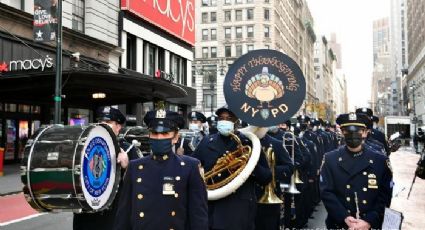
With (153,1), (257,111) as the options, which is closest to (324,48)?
(153,1)

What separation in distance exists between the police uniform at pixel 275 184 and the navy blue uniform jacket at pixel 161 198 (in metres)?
2.33

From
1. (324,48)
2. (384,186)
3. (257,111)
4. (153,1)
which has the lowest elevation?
(384,186)

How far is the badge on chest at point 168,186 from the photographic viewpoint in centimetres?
388

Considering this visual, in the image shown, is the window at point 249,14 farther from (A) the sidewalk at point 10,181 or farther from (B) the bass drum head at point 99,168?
(B) the bass drum head at point 99,168

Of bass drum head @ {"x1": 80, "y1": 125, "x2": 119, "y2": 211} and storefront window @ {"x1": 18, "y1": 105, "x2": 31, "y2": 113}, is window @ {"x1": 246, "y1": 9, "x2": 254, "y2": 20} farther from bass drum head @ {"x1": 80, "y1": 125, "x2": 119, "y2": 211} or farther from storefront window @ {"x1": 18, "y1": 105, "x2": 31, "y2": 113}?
bass drum head @ {"x1": 80, "y1": 125, "x2": 119, "y2": 211}

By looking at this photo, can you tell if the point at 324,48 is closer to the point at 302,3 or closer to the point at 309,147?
the point at 302,3

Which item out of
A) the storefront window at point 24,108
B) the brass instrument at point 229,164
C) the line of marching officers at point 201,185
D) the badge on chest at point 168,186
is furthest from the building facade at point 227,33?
the badge on chest at point 168,186

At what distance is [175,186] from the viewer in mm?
3896

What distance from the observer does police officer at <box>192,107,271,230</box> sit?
529 centimetres

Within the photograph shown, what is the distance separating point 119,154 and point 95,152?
0.29m

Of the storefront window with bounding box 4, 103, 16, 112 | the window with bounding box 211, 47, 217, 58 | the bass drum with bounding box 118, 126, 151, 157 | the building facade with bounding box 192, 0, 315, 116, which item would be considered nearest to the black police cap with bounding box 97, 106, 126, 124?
the bass drum with bounding box 118, 126, 151, 157

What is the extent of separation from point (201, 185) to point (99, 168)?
A: 147cm

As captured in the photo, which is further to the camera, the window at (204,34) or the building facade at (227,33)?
the window at (204,34)

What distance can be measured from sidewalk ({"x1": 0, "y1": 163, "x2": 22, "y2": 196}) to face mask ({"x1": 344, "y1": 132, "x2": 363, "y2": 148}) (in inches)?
475
